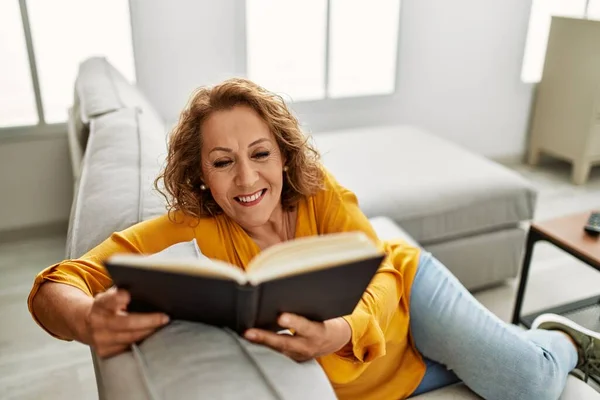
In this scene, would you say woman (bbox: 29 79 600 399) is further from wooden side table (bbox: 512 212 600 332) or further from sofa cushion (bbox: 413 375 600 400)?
wooden side table (bbox: 512 212 600 332)

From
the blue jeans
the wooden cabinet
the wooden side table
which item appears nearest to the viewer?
the blue jeans

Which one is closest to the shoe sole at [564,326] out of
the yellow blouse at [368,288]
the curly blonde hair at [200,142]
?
the yellow blouse at [368,288]

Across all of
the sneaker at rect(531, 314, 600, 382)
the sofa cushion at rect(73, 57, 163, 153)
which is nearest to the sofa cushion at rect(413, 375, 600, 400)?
the sneaker at rect(531, 314, 600, 382)

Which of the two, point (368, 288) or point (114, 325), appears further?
point (368, 288)

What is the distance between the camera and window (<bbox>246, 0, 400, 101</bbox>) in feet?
9.16

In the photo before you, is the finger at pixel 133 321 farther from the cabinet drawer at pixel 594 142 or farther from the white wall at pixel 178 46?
the cabinet drawer at pixel 594 142

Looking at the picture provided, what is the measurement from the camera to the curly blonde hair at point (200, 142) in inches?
40.6

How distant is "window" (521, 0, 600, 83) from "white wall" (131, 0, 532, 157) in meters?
0.08

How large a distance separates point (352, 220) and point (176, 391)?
615 mm

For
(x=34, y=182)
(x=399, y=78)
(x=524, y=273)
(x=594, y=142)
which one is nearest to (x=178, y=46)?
(x=34, y=182)

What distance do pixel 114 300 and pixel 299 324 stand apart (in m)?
0.25

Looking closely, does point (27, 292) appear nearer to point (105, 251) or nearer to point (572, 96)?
point (105, 251)

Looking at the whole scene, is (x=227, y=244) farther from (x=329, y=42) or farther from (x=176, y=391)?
(x=329, y=42)

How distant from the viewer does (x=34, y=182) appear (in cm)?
252
